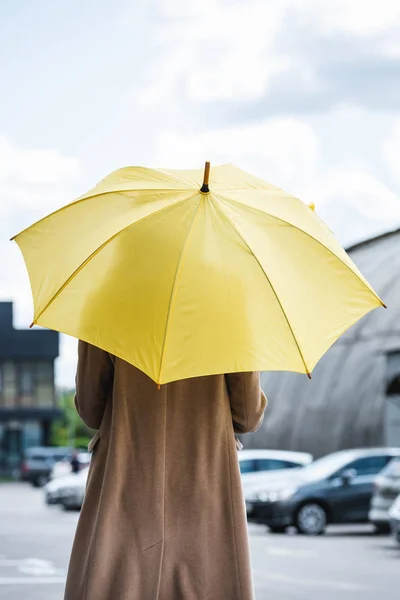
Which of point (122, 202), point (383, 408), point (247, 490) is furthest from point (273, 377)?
point (122, 202)

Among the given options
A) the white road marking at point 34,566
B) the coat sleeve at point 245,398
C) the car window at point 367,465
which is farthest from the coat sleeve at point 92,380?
the car window at point 367,465

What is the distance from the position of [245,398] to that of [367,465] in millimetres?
18160

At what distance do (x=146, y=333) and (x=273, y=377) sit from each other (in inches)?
1690

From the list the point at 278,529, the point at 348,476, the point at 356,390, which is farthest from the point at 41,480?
the point at 348,476

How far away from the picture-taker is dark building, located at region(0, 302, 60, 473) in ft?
240

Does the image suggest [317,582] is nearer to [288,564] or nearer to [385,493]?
[288,564]

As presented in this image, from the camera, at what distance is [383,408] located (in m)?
36.2

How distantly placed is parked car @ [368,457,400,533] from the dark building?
181ft

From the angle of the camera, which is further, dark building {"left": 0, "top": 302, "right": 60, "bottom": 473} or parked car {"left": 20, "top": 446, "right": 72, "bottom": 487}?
dark building {"left": 0, "top": 302, "right": 60, "bottom": 473}

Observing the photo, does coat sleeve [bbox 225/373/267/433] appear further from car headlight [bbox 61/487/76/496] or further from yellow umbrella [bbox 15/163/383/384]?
car headlight [bbox 61/487/76/496]

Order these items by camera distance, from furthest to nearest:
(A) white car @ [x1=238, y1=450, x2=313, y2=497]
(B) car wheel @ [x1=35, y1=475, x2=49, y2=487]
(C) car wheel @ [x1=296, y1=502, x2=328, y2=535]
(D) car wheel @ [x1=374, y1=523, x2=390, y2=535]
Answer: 1. (B) car wheel @ [x1=35, y1=475, x2=49, y2=487]
2. (A) white car @ [x1=238, y1=450, x2=313, y2=497]
3. (C) car wheel @ [x1=296, y1=502, x2=328, y2=535]
4. (D) car wheel @ [x1=374, y1=523, x2=390, y2=535]

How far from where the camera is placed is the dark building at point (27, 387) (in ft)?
240

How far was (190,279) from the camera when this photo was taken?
3.33 metres

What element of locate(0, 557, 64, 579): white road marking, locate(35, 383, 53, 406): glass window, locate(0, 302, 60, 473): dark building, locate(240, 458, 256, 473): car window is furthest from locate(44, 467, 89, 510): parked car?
locate(35, 383, 53, 406): glass window
